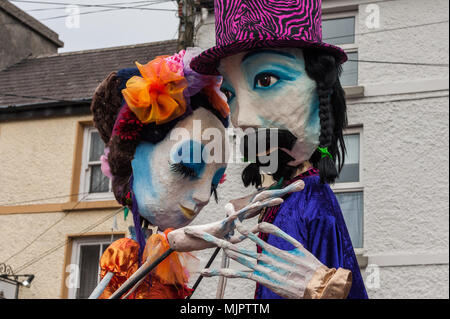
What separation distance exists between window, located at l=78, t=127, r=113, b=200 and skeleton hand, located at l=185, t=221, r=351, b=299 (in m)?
5.49

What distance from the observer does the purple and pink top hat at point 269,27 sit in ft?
8.70

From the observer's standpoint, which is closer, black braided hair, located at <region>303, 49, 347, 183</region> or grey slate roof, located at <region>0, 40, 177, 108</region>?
black braided hair, located at <region>303, 49, 347, 183</region>

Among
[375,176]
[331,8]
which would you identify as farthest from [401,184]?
[331,8]

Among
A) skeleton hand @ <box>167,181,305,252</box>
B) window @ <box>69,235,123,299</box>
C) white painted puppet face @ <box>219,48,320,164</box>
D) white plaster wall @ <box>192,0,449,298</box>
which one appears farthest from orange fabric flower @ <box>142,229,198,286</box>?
window @ <box>69,235,123,299</box>

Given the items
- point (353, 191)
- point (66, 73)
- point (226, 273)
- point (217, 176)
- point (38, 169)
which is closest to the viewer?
point (226, 273)

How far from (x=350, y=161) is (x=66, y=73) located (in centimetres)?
319

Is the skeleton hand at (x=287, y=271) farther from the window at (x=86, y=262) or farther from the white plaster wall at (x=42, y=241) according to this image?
the window at (x=86, y=262)

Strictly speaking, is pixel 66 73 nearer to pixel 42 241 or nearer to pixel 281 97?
pixel 42 241

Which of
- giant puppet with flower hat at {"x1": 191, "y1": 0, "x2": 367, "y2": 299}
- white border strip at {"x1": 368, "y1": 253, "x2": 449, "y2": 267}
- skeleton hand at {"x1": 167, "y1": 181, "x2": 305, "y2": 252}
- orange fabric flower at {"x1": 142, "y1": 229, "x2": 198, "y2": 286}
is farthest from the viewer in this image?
white border strip at {"x1": 368, "y1": 253, "x2": 449, "y2": 267}

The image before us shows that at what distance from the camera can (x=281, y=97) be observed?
8.68ft

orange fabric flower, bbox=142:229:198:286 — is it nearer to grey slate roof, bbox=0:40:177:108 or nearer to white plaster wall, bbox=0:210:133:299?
white plaster wall, bbox=0:210:133:299

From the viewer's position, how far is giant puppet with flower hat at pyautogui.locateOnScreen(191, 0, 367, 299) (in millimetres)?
2615

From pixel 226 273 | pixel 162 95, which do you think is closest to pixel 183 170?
pixel 162 95
